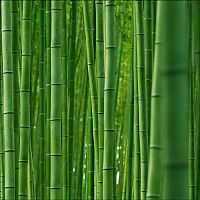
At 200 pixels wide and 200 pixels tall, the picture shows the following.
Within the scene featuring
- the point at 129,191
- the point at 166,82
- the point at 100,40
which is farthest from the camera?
the point at 129,191

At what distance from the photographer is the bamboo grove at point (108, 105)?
27.9 inches

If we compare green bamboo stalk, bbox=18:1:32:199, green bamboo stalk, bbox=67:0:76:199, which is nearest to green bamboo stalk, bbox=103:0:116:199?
green bamboo stalk, bbox=18:1:32:199

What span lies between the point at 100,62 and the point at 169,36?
104cm

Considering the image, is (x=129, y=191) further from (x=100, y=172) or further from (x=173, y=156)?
(x=173, y=156)

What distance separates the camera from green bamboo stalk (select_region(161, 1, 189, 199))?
2.28 ft

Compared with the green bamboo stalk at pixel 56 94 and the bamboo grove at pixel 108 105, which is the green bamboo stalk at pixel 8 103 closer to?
the bamboo grove at pixel 108 105

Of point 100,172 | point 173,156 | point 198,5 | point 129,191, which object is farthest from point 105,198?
point 129,191

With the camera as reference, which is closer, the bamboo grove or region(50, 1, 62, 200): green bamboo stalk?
the bamboo grove

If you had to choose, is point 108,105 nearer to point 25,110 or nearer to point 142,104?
point 142,104

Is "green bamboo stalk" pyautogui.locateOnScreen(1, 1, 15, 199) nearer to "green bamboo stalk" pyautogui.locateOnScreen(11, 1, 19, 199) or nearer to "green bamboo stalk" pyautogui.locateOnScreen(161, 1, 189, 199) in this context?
"green bamboo stalk" pyautogui.locateOnScreen(11, 1, 19, 199)

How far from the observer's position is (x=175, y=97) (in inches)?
27.5

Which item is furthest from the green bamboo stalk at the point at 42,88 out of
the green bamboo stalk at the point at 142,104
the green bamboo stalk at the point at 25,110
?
the green bamboo stalk at the point at 142,104

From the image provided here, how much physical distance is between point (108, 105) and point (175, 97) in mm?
681

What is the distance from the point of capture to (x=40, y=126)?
2354 millimetres
